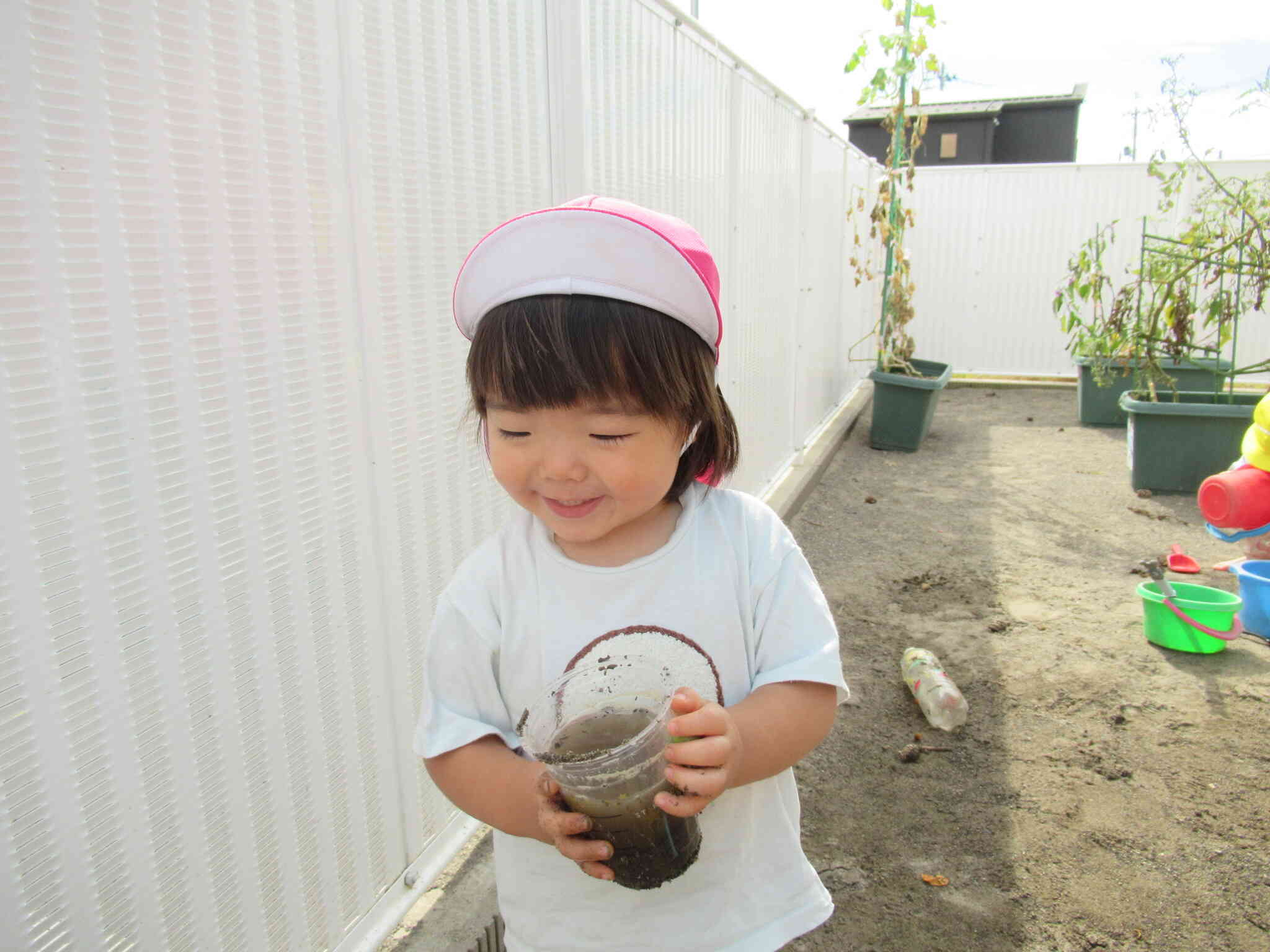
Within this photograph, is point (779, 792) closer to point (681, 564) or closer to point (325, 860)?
point (681, 564)

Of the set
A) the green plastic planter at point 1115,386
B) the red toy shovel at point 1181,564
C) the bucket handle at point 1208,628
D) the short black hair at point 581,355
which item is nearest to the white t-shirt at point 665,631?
the short black hair at point 581,355

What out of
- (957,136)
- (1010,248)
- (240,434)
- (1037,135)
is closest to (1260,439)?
(240,434)

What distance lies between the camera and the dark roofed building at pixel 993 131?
1478 centimetres

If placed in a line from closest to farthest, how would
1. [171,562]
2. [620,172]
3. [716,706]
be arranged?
[716,706] < [171,562] < [620,172]

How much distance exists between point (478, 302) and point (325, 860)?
44.6 inches

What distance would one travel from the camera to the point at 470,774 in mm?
1093

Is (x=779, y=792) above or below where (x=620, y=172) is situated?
below

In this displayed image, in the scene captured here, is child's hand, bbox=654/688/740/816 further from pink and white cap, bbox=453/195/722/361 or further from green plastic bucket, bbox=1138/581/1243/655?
green plastic bucket, bbox=1138/581/1243/655

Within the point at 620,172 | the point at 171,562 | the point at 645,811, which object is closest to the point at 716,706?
the point at 645,811

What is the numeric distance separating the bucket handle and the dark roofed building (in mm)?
12549

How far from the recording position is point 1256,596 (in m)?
3.61

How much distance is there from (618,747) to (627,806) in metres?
0.08

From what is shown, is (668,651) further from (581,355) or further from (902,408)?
(902,408)

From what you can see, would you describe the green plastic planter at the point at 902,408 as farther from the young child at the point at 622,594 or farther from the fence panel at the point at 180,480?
the young child at the point at 622,594
